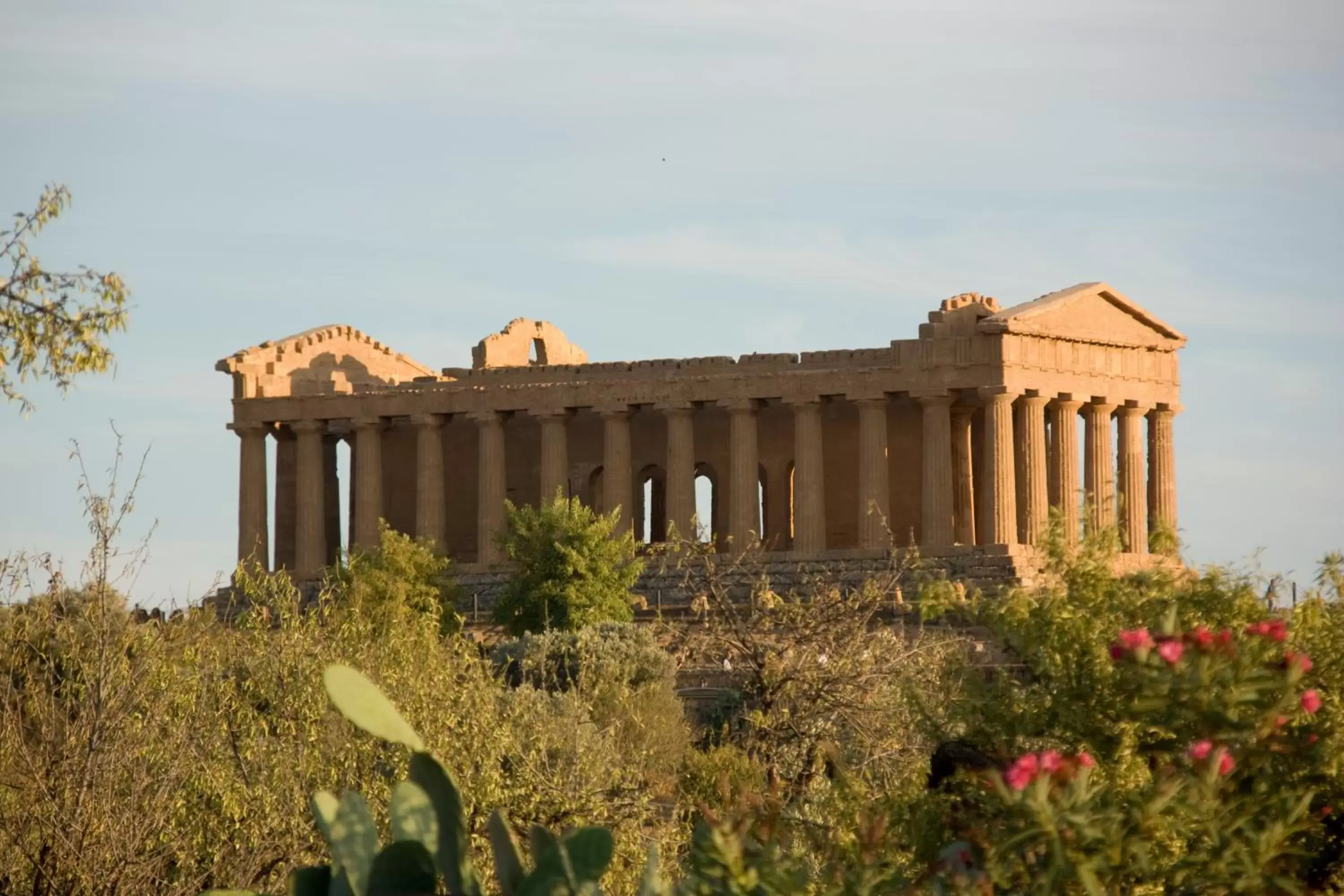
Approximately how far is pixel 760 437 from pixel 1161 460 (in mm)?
9658

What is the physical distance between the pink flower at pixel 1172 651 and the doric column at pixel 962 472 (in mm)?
51120

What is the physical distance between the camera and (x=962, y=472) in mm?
67000

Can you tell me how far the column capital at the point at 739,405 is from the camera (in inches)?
2625

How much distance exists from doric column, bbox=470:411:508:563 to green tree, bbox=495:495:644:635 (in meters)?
6.99

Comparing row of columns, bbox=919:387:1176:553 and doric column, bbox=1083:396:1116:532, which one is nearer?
row of columns, bbox=919:387:1176:553

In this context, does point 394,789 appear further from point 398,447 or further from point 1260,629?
point 398,447

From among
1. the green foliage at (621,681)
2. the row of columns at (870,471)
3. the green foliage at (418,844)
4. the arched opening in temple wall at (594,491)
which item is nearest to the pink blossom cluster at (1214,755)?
the green foliage at (418,844)

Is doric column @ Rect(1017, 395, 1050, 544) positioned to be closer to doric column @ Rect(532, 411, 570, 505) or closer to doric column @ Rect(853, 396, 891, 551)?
doric column @ Rect(853, 396, 891, 551)

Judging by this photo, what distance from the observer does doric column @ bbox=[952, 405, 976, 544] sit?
66.1 metres

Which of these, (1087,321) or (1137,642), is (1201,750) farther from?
(1087,321)

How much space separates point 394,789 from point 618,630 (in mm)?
40433

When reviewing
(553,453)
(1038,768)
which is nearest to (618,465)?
(553,453)

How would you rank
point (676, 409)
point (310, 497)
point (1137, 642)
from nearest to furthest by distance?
point (1137, 642) < point (676, 409) < point (310, 497)

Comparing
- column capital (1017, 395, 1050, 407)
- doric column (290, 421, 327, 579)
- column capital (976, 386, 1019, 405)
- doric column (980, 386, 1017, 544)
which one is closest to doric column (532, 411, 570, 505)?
doric column (290, 421, 327, 579)
